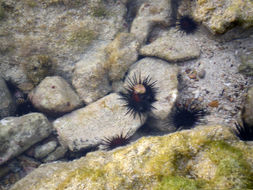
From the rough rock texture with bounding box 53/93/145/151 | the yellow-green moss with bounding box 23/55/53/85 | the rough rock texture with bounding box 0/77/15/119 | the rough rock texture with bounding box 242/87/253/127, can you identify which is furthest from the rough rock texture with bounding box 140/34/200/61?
the rough rock texture with bounding box 0/77/15/119

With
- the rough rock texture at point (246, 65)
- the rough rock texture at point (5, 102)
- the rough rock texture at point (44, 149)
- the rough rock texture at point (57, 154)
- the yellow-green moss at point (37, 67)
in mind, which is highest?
the yellow-green moss at point (37, 67)

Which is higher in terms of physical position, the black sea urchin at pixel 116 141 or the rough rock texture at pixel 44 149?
the black sea urchin at pixel 116 141

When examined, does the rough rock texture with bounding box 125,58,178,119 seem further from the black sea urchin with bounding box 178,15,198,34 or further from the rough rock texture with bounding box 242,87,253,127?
the rough rock texture with bounding box 242,87,253,127

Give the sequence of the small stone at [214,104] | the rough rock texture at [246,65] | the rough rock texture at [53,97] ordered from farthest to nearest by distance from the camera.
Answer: the rough rock texture at [53,97] < the small stone at [214,104] < the rough rock texture at [246,65]

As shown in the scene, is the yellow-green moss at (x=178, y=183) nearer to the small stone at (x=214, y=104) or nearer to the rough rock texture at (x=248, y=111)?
the rough rock texture at (x=248, y=111)

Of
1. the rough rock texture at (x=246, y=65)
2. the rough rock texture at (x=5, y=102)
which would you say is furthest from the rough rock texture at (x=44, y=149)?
the rough rock texture at (x=246, y=65)

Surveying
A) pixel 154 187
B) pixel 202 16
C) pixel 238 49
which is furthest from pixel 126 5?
pixel 154 187
